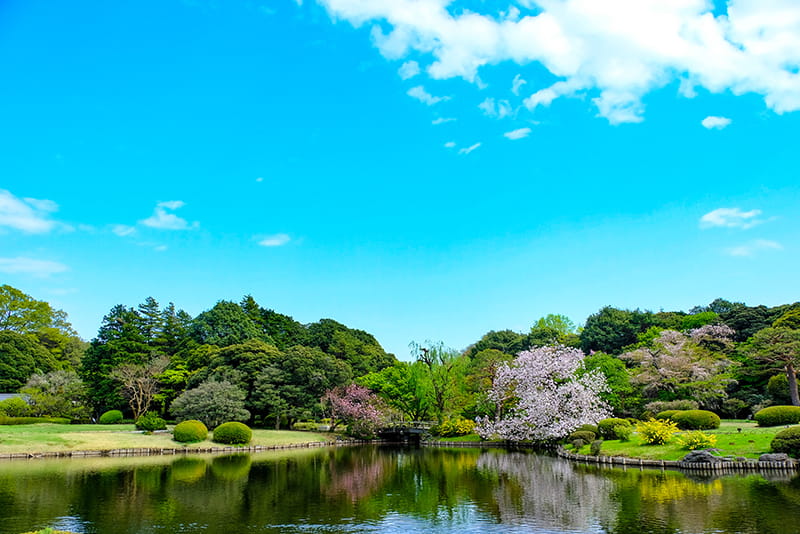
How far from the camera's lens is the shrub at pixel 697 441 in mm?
27062

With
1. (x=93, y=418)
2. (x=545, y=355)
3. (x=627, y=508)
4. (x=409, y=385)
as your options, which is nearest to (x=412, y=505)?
(x=627, y=508)

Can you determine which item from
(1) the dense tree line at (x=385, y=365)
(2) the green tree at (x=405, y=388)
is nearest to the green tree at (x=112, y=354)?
(1) the dense tree line at (x=385, y=365)

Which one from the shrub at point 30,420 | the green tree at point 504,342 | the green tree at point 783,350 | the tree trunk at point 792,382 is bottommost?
the shrub at point 30,420

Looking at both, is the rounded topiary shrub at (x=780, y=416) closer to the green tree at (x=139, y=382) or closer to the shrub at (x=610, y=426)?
the shrub at (x=610, y=426)

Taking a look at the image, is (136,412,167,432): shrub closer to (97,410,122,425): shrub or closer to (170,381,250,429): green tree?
(170,381,250,429): green tree

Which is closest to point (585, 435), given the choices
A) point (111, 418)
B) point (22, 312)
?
point (111, 418)

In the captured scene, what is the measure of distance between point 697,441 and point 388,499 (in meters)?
16.9

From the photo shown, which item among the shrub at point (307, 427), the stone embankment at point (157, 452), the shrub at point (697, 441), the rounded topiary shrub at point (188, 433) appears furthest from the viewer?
the shrub at point (307, 427)

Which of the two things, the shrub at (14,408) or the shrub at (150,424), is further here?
the shrub at (14,408)

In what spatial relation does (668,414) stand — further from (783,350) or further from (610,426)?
(783,350)

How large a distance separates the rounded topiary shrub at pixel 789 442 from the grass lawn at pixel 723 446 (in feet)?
1.83

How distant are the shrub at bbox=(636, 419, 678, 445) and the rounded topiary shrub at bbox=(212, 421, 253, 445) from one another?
29751 mm

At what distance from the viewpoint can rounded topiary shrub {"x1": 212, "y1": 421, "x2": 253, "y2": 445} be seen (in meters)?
42.8

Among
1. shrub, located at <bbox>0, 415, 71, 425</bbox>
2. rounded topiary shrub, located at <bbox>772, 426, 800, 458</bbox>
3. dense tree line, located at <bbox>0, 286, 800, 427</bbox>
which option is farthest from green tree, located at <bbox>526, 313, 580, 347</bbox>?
shrub, located at <bbox>0, 415, 71, 425</bbox>
